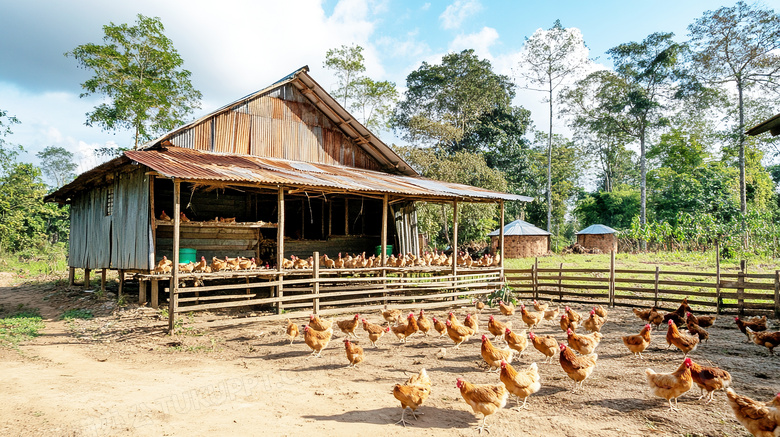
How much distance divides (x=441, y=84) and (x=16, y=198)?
32.0m

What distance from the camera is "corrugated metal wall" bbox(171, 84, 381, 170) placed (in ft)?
47.5

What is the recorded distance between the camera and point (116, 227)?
40.9 feet

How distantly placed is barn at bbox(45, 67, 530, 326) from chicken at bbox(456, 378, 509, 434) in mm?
6283

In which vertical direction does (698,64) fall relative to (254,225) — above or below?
above

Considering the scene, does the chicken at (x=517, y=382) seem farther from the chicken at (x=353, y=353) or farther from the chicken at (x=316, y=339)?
the chicken at (x=316, y=339)

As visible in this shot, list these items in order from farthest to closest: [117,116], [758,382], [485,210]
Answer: [485,210] < [117,116] < [758,382]

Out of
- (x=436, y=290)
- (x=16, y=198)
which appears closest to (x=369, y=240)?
(x=436, y=290)

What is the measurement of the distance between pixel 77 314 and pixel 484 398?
37.6ft

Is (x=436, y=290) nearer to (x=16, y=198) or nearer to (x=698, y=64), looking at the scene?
(x=16, y=198)

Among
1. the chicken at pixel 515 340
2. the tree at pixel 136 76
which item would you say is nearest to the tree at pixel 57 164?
the tree at pixel 136 76

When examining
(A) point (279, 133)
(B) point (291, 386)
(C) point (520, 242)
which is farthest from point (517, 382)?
(C) point (520, 242)

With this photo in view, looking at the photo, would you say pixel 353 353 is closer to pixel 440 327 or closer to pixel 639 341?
pixel 440 327

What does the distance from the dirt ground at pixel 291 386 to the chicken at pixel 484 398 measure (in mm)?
243

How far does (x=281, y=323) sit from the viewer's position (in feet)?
36.2
